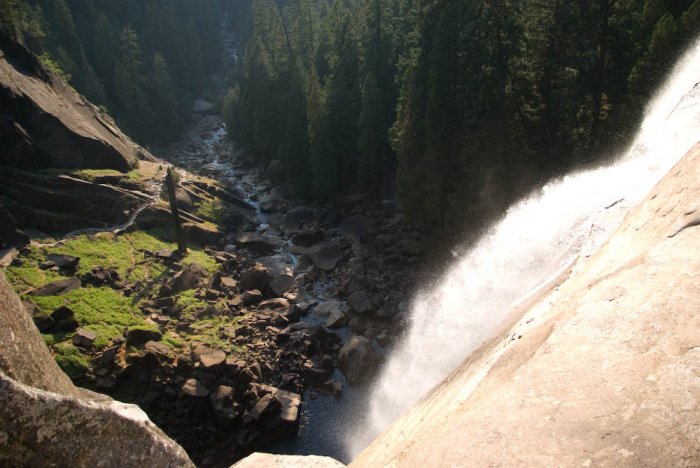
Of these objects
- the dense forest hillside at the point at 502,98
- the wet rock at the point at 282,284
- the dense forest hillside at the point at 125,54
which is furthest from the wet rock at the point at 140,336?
the dense forest hillside at the point at 125,54

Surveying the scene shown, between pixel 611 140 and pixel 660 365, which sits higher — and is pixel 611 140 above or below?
below

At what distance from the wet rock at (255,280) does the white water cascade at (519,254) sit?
1086 cm

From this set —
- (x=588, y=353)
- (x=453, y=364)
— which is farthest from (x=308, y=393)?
(x=588, y=353)

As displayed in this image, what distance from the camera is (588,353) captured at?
543cm

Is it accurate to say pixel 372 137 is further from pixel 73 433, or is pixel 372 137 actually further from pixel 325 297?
pixel 73 433

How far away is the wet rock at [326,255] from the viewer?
34.8m

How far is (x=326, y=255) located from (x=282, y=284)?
5316 mm

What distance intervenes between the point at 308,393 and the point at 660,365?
20.3m

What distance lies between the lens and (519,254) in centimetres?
1766

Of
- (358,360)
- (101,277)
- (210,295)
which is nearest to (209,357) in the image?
(210,295)

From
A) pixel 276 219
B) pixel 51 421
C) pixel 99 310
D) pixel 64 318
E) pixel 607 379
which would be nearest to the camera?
pixel 607 379

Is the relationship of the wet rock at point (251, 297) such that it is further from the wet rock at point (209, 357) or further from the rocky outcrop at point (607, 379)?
the rocky outcrop at point (607, 379)

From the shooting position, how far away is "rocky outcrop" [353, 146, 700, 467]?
4.22 m

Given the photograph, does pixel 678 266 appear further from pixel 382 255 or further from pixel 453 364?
pixel 382 255
